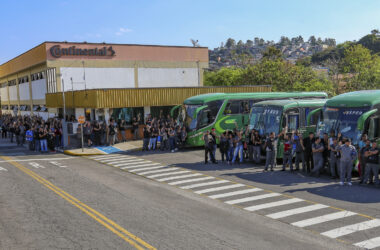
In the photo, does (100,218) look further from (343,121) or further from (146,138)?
(146,138)

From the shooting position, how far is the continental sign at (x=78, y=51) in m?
41.4

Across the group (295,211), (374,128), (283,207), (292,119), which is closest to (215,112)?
(292,119)

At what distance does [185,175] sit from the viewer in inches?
707

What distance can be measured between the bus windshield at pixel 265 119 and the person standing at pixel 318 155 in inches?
139

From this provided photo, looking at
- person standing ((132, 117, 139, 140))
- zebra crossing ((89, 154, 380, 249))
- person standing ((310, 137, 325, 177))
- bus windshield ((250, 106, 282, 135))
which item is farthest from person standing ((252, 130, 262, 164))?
person standing ((132, 117, 139, 140))

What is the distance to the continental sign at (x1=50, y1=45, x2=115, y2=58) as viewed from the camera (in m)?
41.4

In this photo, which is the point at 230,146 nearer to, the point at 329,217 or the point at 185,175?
the point at 185,175

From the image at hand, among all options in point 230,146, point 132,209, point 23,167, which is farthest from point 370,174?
point 23,167

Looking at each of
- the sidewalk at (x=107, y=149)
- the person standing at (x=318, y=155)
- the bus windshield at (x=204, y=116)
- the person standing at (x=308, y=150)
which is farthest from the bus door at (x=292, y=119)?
the sidewalk at (x=107, y=149)

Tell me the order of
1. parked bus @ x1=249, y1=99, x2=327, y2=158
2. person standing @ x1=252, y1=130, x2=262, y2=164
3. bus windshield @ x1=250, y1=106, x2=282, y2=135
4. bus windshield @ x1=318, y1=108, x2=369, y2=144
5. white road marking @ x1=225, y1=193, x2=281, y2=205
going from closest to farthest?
white road marking @ x1=225, y1=193, x2=281, y2=205, bus windshield @ x1=318, y1=108, x2=369, y2=144, person standing @ x1=252, y1=130, x2=262, y2=164, parked bus @ x1=249, y1=99, x2=327, y2=158, bus windshield @ x1=250, y1=106, x2=282, y2=135

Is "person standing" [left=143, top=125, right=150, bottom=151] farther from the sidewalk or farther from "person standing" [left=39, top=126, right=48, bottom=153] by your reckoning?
"person standing" [left=39, top=126, right=48, bottom=153]

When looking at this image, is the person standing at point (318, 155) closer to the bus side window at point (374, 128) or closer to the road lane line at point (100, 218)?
the bus side window at point (374, 128)

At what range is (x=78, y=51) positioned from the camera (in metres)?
42.4

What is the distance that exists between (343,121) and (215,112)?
10115 mm
